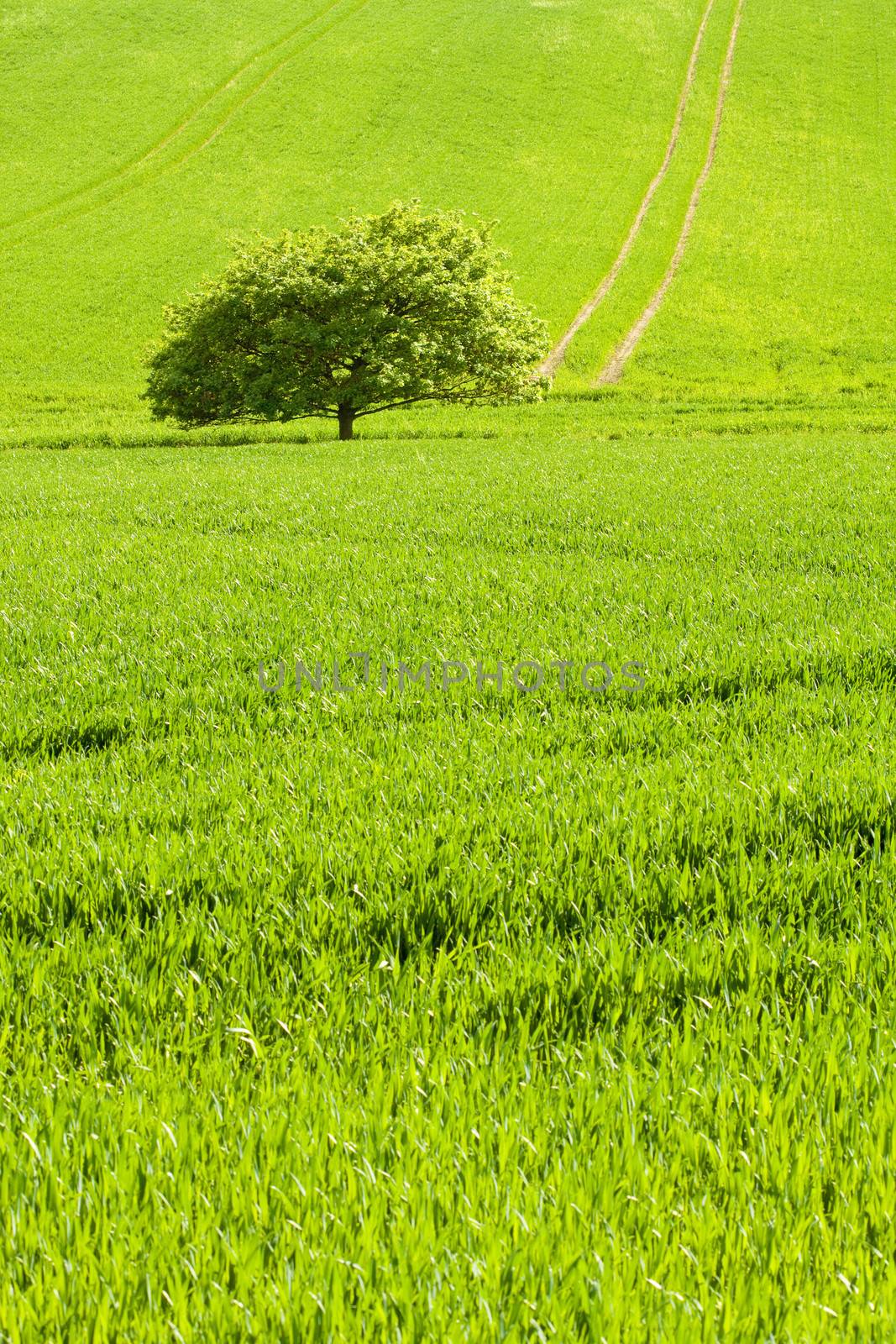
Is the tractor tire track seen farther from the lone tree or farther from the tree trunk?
the tree trunk

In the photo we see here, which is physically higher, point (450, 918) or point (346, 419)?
point (346, 419)

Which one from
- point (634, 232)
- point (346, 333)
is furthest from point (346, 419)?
point (634, 232)

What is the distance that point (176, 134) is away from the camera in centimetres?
7300

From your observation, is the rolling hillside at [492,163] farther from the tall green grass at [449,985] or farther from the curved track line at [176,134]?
the tall green grass at [449,985]

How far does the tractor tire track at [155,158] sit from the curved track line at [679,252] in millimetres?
35191

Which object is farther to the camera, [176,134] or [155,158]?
[176,134]

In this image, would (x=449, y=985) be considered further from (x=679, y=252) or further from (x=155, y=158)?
(x=155, y=158)

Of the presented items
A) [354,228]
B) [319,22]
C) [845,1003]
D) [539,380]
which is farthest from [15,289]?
[845,1003]

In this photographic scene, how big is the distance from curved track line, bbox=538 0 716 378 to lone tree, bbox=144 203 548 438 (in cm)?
818


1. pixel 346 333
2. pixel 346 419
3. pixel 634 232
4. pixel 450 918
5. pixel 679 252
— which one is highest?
pixel 634 232

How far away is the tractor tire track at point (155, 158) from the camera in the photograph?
64.2 meters

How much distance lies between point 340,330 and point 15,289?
37.2m

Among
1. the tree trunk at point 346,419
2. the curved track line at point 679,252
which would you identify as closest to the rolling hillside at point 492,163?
the curved track line at point 679,252

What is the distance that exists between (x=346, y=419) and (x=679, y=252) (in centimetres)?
3632
